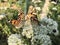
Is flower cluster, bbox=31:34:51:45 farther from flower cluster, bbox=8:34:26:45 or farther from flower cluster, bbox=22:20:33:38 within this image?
flower cluster, bbox=8:34:26:45

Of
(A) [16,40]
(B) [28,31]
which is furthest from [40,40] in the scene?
(A) [16,40]

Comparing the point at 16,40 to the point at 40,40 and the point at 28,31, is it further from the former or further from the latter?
the point at 40,40

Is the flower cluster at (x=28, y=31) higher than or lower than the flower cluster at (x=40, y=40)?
higher

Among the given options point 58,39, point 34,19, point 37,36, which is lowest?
point 58,39

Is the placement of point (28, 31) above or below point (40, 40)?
above

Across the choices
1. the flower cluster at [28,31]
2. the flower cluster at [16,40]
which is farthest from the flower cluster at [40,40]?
the flower cluster at [16,40]

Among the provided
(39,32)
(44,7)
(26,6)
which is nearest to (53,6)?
(44,7)

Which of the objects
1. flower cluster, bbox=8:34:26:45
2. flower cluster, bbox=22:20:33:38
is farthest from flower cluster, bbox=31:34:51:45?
flower cluster, bbox=8:34:26:45

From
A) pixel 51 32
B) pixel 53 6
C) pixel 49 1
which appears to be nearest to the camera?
pixel 51 32

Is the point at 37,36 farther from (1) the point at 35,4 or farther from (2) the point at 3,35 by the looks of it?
(1) the point at 35,4

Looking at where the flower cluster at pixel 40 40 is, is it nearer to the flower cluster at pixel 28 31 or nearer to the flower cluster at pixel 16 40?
the flower cluster at pixel 28 31

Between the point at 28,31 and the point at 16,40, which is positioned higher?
the point at 28,31
